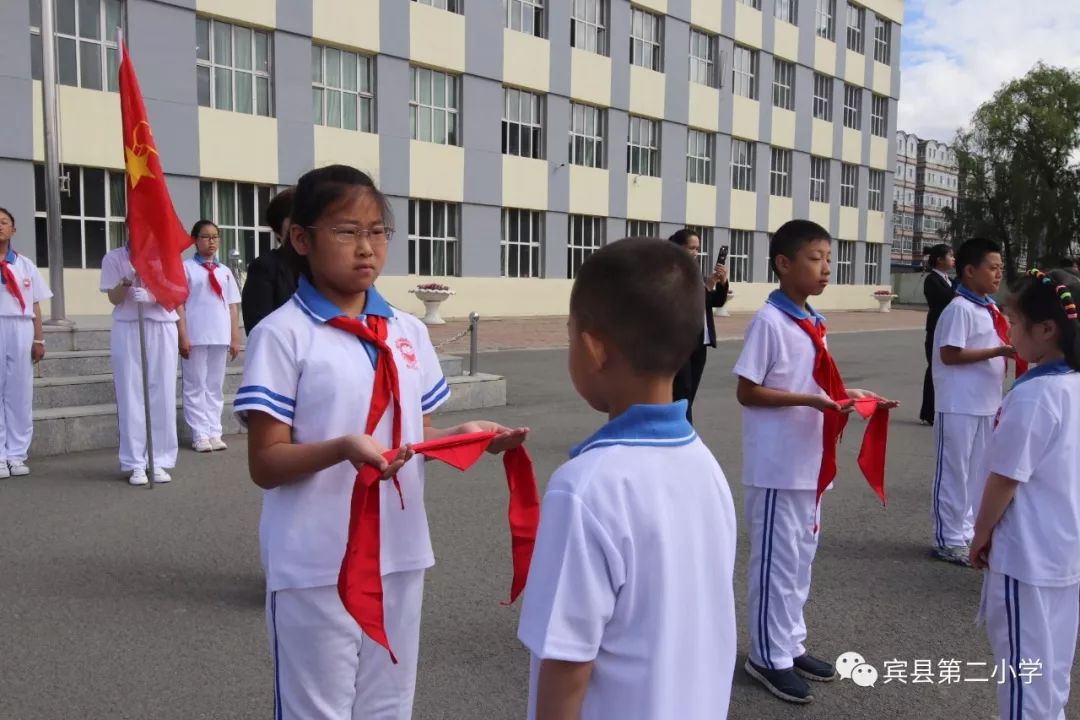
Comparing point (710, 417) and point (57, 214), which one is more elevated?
point (57, 214)

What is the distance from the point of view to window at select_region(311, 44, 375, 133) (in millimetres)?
20047

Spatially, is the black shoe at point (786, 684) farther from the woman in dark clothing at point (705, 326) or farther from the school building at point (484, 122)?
the school building at point (484, 122)

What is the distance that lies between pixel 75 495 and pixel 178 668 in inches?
125

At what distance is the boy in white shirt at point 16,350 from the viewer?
654 cm

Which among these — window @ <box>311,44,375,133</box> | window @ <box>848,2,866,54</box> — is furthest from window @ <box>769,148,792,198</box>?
window @ <box>311,44,375,133</box>

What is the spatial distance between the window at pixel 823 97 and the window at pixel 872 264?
6405mm

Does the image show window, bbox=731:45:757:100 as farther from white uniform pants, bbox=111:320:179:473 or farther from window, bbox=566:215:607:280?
white uniform pants, bbox=111:320:179:473

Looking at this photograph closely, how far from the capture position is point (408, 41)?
21.2 metres

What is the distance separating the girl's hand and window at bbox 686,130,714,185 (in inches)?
1117

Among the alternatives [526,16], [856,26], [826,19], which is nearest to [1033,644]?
[526,16]

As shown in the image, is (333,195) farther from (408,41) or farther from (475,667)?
(408,41)

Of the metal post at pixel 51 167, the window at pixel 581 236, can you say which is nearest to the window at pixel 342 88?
the window at pixel 581 236

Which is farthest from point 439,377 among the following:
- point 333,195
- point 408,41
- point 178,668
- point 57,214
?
point 408,41

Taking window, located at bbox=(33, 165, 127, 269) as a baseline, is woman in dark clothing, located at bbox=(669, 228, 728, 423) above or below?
below
